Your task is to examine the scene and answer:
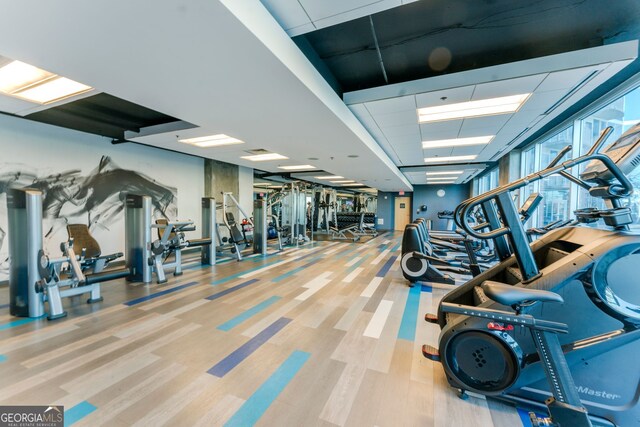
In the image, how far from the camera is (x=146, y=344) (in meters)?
2.29

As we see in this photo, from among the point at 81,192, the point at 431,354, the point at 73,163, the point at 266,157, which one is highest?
the point at 266,157

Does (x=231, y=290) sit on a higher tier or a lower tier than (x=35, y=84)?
lower

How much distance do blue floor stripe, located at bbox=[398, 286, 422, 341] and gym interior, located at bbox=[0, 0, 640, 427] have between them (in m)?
0.04

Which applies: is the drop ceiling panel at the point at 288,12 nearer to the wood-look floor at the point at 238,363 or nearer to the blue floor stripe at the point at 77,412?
the wood-look floor at the point at 238,363

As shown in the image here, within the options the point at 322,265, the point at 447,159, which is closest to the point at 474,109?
the point at 322,265

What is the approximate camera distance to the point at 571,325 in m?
1.51

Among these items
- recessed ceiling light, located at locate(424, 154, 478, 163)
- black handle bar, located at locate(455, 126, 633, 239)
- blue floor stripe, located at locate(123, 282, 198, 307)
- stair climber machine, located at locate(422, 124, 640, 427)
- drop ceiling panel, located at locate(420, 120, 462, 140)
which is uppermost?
recessed ceiling light, located at locate(424, 154, 478, 163)

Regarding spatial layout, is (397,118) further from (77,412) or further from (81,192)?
(81,192)

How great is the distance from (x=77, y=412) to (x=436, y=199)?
14754 mm

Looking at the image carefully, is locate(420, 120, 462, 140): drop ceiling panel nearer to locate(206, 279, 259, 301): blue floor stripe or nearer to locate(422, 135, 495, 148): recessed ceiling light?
locate(422, 135, 495, 148): recessed ceiling light

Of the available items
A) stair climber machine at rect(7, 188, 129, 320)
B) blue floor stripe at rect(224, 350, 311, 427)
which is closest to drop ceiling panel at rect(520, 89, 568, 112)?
blue floor stripe at rect(224, 350, 311, 427)

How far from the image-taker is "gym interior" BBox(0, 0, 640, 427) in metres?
1.49

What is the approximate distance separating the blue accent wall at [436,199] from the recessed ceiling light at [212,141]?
37.8 feet

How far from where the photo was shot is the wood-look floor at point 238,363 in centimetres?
155
